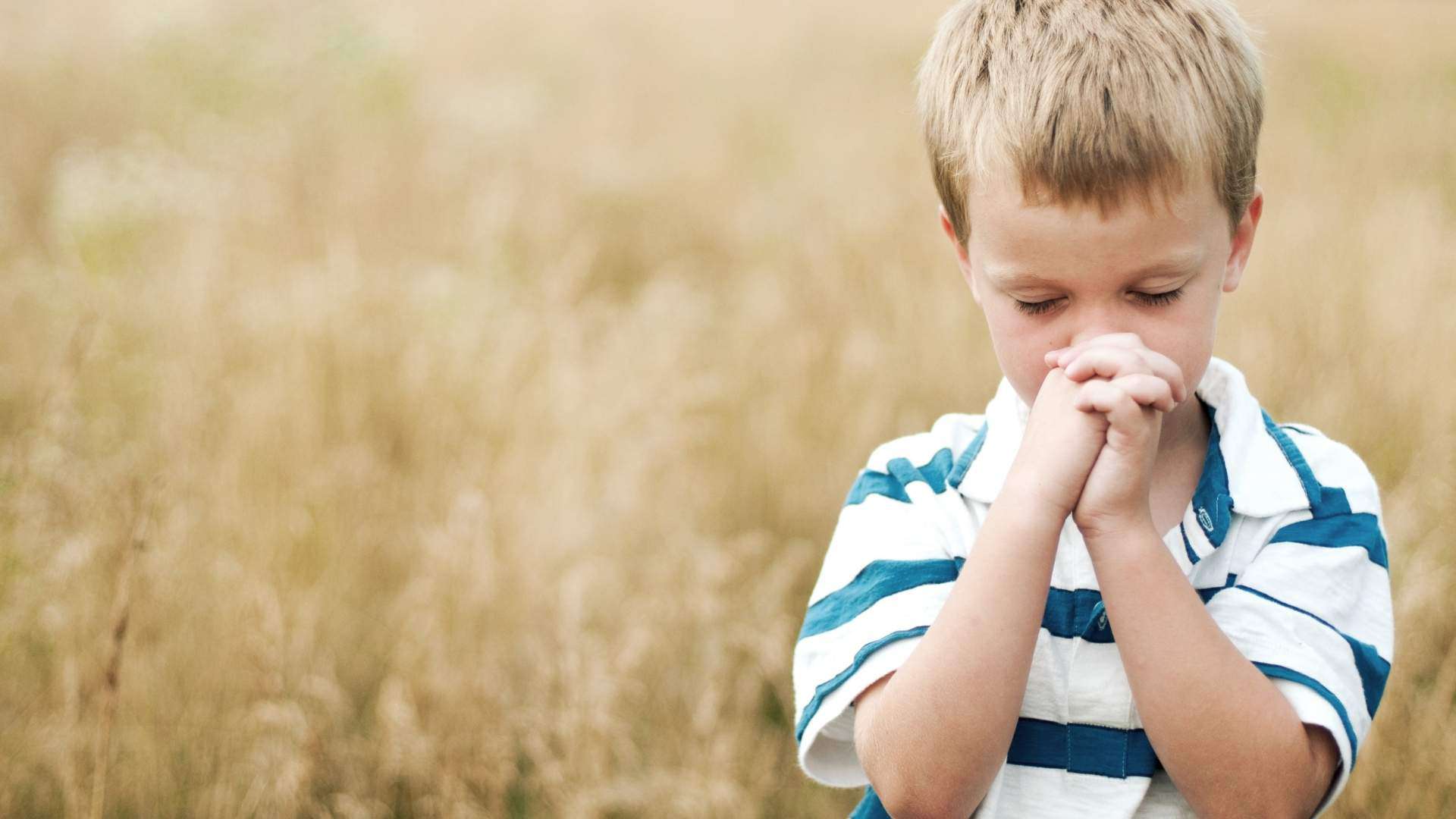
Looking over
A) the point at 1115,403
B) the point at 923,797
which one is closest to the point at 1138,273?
the point at 1115,403

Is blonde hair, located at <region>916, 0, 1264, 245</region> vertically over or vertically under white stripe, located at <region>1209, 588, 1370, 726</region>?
over

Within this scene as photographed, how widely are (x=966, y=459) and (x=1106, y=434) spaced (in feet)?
0.74

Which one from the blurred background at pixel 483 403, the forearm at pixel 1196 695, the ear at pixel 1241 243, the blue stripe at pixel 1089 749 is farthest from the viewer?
the blurred background at pixel 483 403

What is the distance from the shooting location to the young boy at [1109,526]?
128cm

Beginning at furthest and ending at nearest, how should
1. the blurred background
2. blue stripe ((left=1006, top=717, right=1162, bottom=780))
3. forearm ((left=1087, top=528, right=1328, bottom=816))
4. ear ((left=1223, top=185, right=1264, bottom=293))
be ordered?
the blurred background
ear ((left=1223, top=185, right=1264, bottom=293))
blue stripe ((left=1006, top=717, right=1162, bottom=780))
forearm ((left=1087, top=528, right=1328, bottom=816))

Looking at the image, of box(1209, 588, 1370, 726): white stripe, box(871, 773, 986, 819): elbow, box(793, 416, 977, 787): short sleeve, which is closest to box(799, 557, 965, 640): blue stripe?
box(793, 416, 977, 787): short sleeve

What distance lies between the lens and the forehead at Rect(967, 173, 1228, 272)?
51.1 inches

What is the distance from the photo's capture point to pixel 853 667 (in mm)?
1420

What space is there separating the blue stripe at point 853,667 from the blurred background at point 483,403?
107 cm

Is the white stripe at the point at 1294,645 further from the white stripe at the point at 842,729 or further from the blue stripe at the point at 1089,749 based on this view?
the white stripe at the point at 842,729

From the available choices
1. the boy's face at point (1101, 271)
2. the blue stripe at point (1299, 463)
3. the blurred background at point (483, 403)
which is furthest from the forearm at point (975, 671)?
the blurred background at point (483, 403)

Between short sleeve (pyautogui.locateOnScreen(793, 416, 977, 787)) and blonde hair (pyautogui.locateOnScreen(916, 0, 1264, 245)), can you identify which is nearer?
blonde hair (pyautogui.locateOnScreen(916, 0, 1264, 245))

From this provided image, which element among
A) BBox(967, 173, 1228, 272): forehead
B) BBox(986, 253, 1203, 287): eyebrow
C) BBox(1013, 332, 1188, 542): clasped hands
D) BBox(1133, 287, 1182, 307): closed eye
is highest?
BBox(967, 173, 1228, 272): forehead

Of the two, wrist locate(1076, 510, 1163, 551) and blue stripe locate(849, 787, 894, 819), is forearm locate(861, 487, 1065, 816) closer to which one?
wrist locate(1076, 510, 1163, 551)
